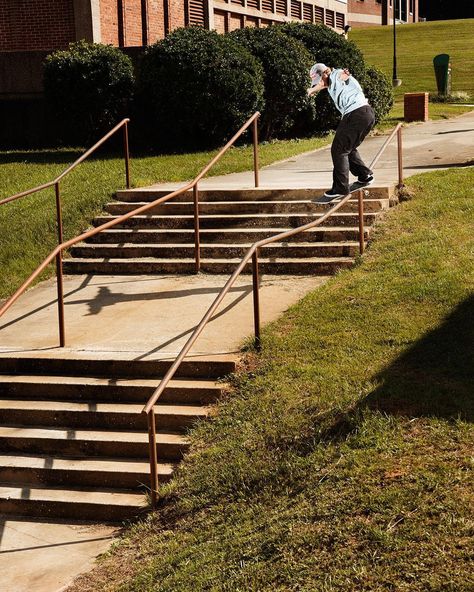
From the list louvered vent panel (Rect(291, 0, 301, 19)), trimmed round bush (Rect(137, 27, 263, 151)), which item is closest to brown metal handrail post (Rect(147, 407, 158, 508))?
trimmed round bush (Rect(137, 27, 263, 151))

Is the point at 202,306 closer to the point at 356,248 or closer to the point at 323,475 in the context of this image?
the point at 356,248

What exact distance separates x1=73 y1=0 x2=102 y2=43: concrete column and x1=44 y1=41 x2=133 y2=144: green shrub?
127 inches

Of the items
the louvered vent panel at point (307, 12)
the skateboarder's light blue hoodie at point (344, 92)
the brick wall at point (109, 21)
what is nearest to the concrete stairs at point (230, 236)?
the skateboarder's light blue hoodie at point (344, 92)

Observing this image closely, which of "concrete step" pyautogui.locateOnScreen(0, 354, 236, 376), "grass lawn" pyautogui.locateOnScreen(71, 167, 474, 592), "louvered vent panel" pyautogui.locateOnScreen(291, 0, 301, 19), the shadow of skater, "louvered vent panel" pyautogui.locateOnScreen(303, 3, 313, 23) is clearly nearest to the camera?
"grass lawn" pyautogui.locateOnScreen(71, 167, 474, 592)

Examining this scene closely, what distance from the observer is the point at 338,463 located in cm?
690

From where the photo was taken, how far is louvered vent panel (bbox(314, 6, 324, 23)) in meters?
38.8

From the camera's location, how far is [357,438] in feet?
23.4

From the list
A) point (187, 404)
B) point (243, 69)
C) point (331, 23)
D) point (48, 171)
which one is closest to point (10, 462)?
point (187, 404)

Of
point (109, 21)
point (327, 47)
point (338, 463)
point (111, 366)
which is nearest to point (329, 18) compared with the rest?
point (109, 21)

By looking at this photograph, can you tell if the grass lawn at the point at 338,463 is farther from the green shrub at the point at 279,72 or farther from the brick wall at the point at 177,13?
the brick wall at the point at 177,13

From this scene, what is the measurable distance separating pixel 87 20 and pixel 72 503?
17.3m

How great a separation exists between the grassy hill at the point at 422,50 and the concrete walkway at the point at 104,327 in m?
25.9

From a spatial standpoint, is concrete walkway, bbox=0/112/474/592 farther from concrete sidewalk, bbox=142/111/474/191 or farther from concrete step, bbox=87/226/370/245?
concrete step, bbox=87/226/370/245

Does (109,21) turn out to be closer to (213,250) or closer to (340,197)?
(213,250)
